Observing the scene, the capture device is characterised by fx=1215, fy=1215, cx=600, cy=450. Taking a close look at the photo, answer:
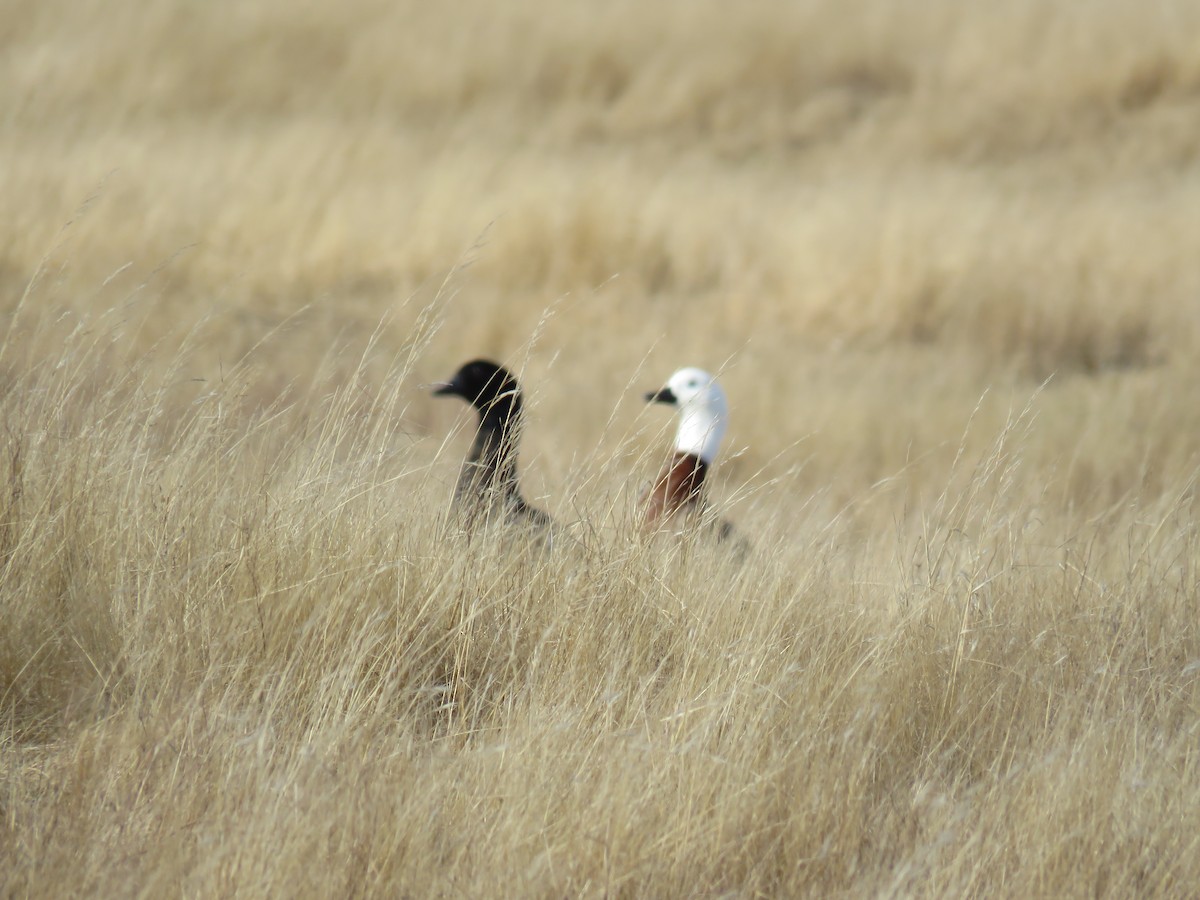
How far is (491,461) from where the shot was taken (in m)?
4.33

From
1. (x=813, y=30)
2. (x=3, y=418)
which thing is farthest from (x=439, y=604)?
(x=813, y=30)

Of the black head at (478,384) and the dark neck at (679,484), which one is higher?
the black head at (478,384)

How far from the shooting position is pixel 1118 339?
10.8 metres

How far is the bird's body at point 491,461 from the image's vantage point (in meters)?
3.40

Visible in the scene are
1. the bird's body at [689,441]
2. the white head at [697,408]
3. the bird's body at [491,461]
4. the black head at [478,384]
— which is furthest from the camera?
the white head at [697,408]

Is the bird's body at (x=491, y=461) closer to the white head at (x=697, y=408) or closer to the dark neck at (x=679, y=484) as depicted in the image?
the dark neck at (x=679, y=484)

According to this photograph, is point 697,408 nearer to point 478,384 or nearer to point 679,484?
point 679,484

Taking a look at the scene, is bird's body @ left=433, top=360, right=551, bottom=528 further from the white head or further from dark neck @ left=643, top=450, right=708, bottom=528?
the white head

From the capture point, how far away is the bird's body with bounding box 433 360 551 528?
3.40 meters

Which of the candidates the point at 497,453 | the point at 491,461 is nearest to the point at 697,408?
the point at 491,461

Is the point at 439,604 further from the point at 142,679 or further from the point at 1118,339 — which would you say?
the point at 1118,339

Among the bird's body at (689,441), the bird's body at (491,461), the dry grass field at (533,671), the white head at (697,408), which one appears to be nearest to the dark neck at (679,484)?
the bird's body at (689,441)

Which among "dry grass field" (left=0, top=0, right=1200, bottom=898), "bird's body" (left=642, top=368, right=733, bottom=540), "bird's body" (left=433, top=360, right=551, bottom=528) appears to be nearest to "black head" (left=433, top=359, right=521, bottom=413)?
"bird's body" (left=433, top=360, right=551, bottom=528)

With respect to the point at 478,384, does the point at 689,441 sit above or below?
below
